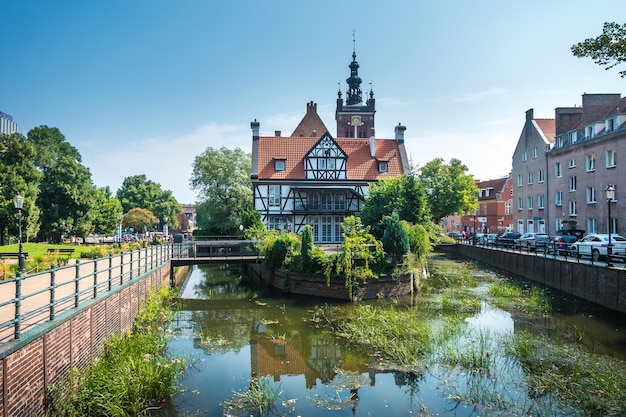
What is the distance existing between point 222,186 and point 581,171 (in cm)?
3140

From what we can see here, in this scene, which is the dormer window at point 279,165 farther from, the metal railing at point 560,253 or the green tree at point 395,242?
the green tree at point 395,242

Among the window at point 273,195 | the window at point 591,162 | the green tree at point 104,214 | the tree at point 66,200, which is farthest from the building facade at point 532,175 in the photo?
the green tree at point 104,214

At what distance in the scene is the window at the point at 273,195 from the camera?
1686 inches

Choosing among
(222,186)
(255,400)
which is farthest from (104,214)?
(255,400)

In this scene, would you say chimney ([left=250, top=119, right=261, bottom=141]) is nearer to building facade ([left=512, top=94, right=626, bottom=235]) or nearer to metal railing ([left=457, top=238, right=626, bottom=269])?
metal railing ([left=457, top=238, right=626, bottom=269])

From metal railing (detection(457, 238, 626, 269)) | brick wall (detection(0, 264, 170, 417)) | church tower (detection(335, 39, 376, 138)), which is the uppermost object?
church tower (detection(335, 39, 376, 138))

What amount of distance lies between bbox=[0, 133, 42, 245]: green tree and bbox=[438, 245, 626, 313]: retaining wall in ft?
123

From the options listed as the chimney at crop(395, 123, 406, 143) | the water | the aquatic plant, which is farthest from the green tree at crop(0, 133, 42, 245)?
the aquatic plant

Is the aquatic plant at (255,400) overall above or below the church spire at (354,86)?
below

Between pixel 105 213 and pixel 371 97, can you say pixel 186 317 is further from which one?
pixel 371 97

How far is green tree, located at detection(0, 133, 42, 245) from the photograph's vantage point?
38.4m

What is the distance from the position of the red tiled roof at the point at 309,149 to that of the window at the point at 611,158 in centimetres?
1699

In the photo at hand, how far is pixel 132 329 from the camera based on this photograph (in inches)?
563

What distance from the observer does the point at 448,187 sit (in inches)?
2045
